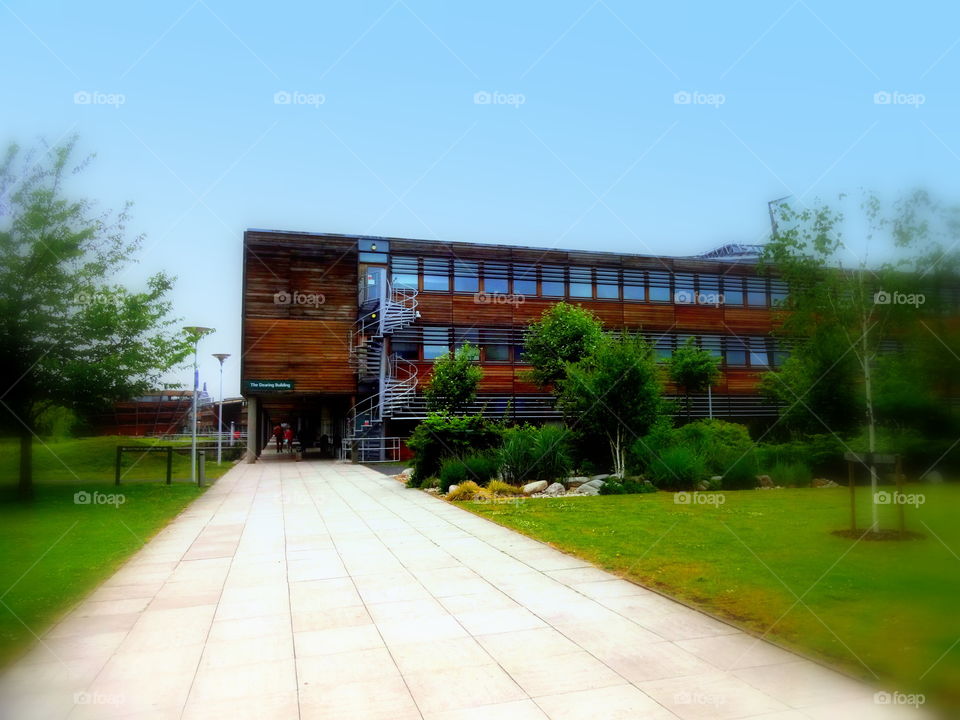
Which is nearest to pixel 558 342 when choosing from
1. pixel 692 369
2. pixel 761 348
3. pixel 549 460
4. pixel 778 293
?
pixel 692 369

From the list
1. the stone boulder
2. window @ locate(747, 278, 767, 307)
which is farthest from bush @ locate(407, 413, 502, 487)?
window @ locate(747, 278, 767, 307)

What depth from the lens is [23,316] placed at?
222 cm

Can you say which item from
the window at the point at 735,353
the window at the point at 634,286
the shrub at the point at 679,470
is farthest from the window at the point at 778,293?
the window at the point at 735,353

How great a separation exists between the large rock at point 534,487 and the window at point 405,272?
17.2 meters

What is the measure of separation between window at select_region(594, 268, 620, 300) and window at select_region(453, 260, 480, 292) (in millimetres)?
6465

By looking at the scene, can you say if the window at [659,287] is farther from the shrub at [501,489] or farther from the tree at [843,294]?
the tree at [843,294]

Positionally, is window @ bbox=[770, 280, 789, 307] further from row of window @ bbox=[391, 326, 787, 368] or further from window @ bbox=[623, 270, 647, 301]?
window @ bbox=[623, 270, 647, 301]

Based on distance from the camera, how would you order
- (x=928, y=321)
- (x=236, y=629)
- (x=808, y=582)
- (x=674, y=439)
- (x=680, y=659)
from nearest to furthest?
(x=928, y=321) → (x=680, y=659) → (x=236, y=629) → (x=808, y=582) → (x=674, y=439)

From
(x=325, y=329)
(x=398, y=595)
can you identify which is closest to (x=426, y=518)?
(x=398, y=595)

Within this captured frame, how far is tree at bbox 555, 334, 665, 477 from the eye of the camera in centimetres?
1548

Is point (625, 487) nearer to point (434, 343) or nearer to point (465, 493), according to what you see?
point (465, 493)

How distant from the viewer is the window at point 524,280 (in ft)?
102

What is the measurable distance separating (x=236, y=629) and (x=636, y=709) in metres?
3.30

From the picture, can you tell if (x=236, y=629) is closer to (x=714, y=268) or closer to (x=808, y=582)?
(x=808, y=582)
